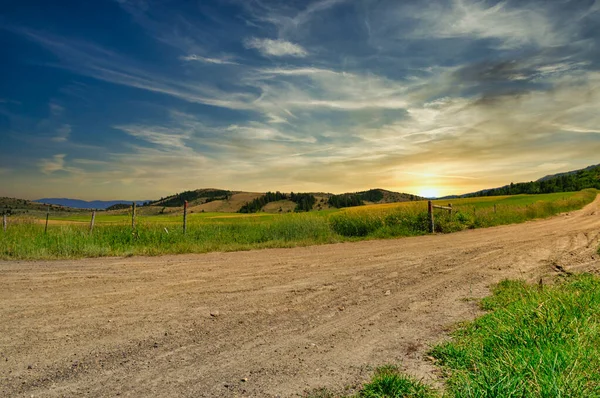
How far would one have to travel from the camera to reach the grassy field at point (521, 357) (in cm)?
293

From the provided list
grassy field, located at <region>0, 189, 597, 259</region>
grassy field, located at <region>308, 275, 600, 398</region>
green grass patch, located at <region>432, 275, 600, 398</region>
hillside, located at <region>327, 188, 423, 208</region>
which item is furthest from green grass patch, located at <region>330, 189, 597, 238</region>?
hillside, located at <region>327, 188, 423, 208</region>

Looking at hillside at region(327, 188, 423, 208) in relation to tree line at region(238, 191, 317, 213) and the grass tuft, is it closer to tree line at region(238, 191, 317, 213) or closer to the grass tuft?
tree line at region(238, 191, 317, 213)

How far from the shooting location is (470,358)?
13.1 feet

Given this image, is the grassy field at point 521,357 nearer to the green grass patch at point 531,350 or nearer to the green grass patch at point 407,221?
the green grass patch at point 531,350

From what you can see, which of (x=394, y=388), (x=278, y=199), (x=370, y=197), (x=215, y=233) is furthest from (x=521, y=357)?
(x=370, y=197)

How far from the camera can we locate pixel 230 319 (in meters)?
5.86

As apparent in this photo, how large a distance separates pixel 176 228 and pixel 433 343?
1542cm

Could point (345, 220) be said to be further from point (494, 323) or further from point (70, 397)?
point (70, 397)

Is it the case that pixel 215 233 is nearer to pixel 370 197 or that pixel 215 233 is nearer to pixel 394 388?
pixel 394 388

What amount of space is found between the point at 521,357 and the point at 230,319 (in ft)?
13.3

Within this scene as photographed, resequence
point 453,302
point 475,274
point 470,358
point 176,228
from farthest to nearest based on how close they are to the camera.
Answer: point 176,228 < point 475,274 < point 453,302 < point 470,358

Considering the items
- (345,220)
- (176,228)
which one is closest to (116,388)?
(176,228)

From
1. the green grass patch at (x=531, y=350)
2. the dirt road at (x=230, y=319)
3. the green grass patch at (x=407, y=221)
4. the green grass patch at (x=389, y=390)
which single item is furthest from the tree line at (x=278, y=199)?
the green grass patch at (x=389, y=390)

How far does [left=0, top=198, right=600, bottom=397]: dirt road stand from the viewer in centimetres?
393
